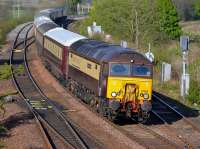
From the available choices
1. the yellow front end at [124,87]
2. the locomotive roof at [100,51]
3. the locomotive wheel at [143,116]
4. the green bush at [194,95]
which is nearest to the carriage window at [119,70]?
the yellow front end at [124,87]

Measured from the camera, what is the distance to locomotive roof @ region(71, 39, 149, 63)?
837 inches

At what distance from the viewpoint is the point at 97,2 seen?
56312 mm

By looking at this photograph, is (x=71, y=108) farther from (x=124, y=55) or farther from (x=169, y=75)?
(x=169, y=75)

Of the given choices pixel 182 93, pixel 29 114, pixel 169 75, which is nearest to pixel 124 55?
pixel 29 114

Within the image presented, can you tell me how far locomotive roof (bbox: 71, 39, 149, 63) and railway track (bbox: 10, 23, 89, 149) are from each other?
254 cm

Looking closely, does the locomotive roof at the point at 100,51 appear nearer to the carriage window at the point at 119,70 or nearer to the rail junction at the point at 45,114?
the carriage window at the point at 119,70

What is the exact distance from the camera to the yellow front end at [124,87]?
2081 centimetres

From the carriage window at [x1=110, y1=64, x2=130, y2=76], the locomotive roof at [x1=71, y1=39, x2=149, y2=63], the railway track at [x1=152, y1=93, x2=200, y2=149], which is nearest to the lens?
the railway track at [x1=152, y1=93, x2=200, y2=149]

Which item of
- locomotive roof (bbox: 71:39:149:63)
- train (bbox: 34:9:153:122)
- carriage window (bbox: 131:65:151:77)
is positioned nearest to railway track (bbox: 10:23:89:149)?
train (bbox: 34:9:153:122)

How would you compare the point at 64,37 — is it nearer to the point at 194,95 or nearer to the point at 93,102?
the point at 194,95

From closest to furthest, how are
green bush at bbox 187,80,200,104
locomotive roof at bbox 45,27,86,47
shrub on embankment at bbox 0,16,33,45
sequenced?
green bush at bbox 187,80,200,104
locomotive roof at bbox 45,27,86,47
shrub on embankment at bbox 0,16,33,45

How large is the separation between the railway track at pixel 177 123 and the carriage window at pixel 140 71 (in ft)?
6.51

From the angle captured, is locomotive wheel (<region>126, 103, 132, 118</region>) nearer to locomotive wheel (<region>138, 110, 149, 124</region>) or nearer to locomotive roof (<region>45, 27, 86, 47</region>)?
locomotive wheel (<region>138, 110, 149, 124</region>)

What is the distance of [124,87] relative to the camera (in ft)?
68.2
